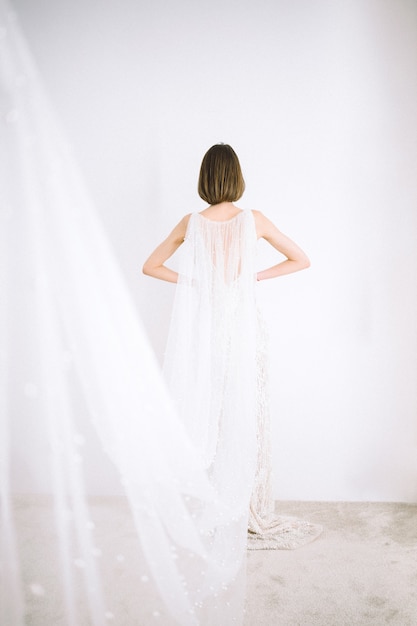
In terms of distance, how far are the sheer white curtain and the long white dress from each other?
53 centimetres

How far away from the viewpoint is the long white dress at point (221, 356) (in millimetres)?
1604

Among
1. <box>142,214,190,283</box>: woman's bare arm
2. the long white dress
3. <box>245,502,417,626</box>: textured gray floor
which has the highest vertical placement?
<box>142,214,190,283</box>: woman's bare arm

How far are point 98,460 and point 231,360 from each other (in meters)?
0.74

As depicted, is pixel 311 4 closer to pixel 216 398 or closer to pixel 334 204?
pixel 334 204

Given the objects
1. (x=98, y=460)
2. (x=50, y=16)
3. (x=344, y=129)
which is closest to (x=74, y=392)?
(x=98, y=460)

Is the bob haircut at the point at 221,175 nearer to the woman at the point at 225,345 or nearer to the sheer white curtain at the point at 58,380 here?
the woman at the point at 225,345

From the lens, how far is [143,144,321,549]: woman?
162 cm

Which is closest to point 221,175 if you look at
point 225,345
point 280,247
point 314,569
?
point 280,247

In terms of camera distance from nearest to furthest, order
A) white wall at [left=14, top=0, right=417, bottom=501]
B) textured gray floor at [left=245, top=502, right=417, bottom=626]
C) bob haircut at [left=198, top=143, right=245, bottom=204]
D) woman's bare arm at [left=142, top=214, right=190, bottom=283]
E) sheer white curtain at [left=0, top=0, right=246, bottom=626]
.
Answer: sheer white curtain at [left=0, top=0, right=246, bottom=626]
textured gray floor at [left=245, top=502, right=417, bottom=626]
bob haircut at [left=198, top=143, right=245, bottom=204]
woman's bare arm at [left=142, top=214, right=190, bottom=283]
white wall at [left=14, top=0, right=417, bottom=501]

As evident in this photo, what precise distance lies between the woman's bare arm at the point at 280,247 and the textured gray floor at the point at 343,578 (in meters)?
1.08

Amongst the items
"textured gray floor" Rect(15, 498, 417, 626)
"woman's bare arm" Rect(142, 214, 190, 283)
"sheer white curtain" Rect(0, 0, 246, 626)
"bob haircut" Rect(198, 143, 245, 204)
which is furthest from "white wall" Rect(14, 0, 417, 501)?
"sheer white curtain" Rect(0, 0, 246, 626)

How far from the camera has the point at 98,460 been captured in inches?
44.4

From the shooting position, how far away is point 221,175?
1994mm

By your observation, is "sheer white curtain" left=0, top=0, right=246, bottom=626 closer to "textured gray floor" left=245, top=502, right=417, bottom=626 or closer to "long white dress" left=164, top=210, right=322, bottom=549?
"long white dress" left=164, top=210, right=322, bottom=549
